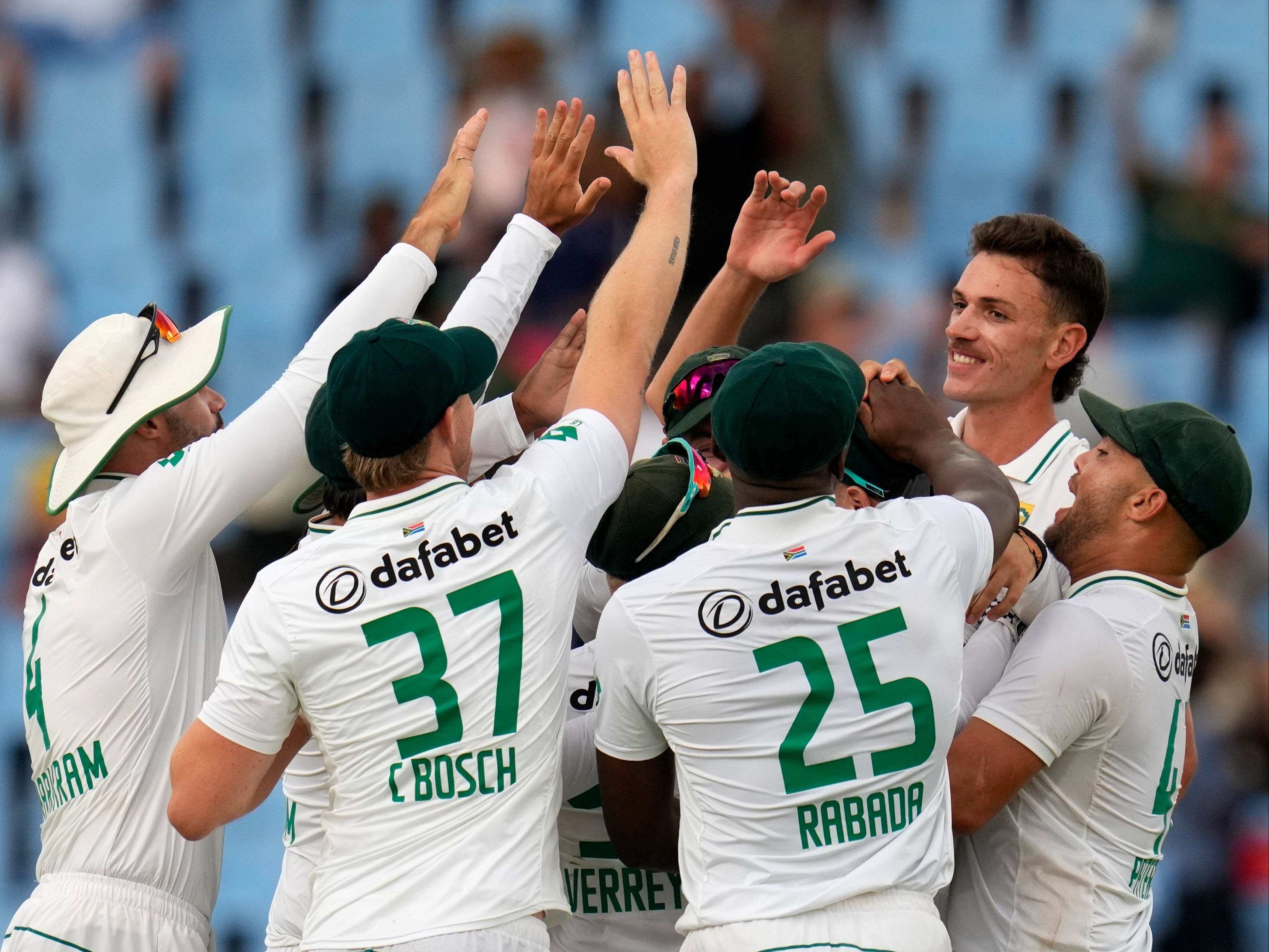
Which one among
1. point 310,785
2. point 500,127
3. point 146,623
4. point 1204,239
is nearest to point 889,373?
point 310,785

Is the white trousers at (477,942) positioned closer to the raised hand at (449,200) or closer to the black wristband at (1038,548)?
the black wristband at (1038,548)

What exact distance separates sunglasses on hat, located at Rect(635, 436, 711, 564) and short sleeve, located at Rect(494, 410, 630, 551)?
0.68 feet

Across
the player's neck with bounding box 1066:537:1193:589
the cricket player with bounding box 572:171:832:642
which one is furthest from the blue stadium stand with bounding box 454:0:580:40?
the player's neck with bounding box 1066:537:1193:589

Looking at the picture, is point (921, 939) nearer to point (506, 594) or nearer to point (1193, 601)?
point (506, 594)

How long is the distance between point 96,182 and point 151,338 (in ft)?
27.9

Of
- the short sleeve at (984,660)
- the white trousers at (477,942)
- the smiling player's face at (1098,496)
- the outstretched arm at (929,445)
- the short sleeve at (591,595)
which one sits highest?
the outstretched arm at (929,445)

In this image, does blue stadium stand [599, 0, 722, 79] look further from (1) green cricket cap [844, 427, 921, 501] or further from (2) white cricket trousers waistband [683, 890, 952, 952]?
(2) white cricket trousers waistband [683, 890, 952, 952]

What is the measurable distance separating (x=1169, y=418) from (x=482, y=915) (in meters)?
2.13

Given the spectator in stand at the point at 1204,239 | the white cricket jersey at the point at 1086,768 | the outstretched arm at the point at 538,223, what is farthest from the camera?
the spectator in stand at the point at 1204,239

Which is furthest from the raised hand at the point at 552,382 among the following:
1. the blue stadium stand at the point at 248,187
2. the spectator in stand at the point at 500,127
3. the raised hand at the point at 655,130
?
the blue stadium stand at the point at 248,187

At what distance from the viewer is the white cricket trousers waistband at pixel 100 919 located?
3.81 metres

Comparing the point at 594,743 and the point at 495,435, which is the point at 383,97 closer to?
the point at 495,435

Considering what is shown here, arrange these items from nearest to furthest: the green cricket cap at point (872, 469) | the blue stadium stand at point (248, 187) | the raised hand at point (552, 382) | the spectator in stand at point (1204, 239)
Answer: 1. the green cricket cap at point (872, 469)
2. the raised hand at point (552, 382)
3. the spectator in stand at point (1204, 239)
4. the blue stadium stand at point (248, 187)

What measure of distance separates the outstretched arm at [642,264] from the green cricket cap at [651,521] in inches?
4.8
